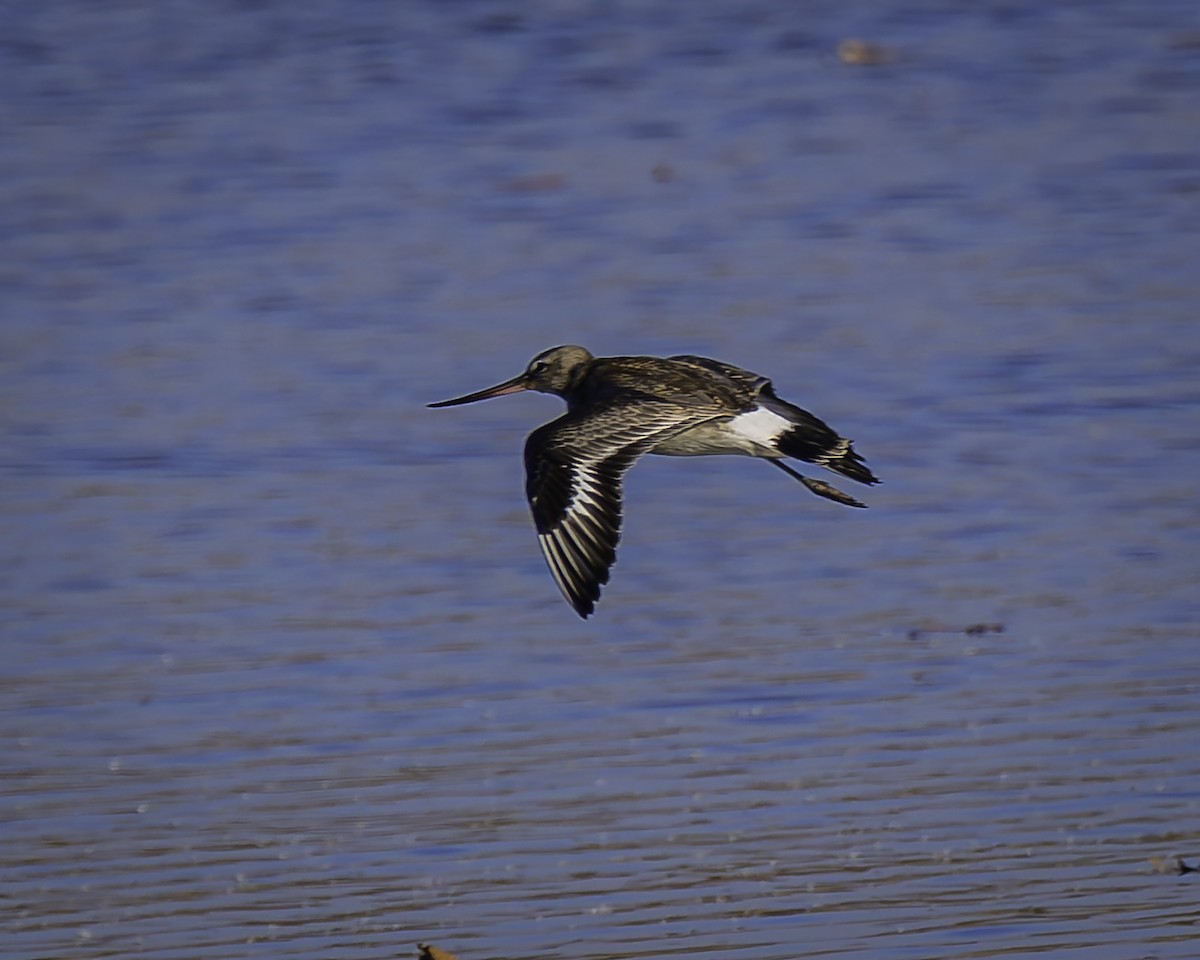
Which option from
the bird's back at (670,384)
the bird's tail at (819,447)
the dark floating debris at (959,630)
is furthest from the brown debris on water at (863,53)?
the dark floating debris at (959,630)

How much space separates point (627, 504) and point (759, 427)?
80 cm

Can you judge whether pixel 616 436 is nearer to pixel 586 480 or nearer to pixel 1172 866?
pixel 586 480

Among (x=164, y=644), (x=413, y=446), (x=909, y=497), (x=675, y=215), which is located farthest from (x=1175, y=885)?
(x=675, y=215)

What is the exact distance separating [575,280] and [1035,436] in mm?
1696

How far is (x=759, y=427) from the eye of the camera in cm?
545

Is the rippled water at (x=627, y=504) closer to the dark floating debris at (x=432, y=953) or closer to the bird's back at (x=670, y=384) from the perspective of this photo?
the dark floating debris at (x=432, y=953)

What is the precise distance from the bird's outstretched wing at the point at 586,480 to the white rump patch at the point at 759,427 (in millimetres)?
186

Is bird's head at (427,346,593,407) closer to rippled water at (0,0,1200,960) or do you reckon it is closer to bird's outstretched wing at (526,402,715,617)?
rippled water at (0,0,1200,960)

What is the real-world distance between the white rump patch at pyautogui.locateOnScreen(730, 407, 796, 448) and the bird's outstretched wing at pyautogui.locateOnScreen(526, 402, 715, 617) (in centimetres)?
19

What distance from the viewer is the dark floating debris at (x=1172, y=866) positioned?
14.0 feet

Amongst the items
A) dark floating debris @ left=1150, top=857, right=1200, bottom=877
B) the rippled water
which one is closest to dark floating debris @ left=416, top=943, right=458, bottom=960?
the rippled water

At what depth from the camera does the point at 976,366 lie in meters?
6.76

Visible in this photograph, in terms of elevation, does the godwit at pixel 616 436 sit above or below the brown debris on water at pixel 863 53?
above

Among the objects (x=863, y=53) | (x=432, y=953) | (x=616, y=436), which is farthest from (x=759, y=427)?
(x=863, y=53)
